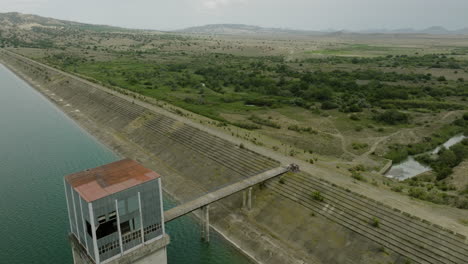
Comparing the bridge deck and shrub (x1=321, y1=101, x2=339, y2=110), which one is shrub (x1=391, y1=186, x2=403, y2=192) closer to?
the bridge deck

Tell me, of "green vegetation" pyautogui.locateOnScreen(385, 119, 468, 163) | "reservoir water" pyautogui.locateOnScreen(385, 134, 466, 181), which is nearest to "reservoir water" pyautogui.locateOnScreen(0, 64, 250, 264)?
"reservoir water" pyautogui.locateOnScreen(385, 134, 466, 181)

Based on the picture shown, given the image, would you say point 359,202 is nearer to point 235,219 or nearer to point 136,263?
point 235,219

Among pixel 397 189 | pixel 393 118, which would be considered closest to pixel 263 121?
pixel 393 118

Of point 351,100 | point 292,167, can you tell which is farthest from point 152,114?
point 351,100

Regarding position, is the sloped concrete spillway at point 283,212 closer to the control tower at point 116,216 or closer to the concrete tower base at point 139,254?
the concrete tower base at point 139,254

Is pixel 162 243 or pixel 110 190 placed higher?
pixel 110 190

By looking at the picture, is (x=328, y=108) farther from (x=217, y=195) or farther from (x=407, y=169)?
(x=217, y=195)

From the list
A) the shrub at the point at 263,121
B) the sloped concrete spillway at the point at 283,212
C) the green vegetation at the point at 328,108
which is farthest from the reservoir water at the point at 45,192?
the shrub at the point at 263,121
